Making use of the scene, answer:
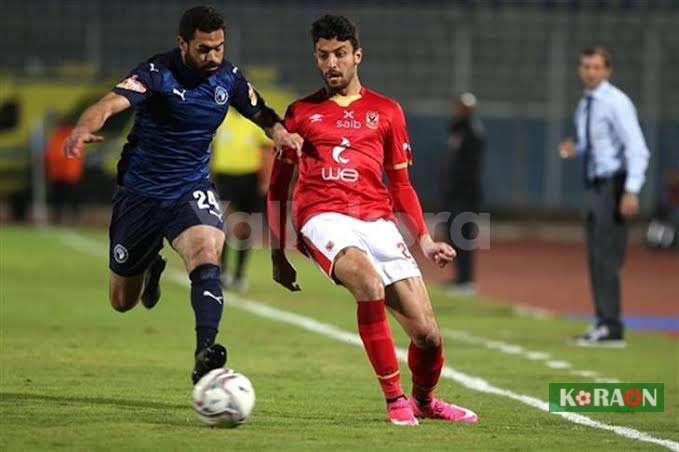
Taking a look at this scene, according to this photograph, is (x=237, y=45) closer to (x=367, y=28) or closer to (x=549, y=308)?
(x=367, y=28)

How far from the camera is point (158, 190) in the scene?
982 cm

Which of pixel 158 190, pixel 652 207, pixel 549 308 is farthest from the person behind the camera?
pixel 652 207

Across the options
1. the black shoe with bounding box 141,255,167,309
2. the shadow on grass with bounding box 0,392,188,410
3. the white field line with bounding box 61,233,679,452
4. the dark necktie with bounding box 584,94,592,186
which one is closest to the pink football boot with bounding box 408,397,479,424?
the white field line with bounding box 61,233,679,452

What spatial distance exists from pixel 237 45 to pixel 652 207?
8.87 metres

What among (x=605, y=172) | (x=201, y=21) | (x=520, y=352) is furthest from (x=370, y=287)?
(x=605, y=172)

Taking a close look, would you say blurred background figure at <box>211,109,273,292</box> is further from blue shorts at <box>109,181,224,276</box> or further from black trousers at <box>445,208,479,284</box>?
blue shorts at <box>109,181,224,276</box>

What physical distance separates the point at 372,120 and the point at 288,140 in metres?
0.51

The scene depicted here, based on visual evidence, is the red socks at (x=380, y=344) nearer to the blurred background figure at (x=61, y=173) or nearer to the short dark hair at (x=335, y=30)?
the short dark hair at (x=335, y=30)

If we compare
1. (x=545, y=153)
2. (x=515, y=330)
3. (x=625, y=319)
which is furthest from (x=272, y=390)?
(x=545, y=153)

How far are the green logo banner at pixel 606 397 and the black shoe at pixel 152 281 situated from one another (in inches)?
104

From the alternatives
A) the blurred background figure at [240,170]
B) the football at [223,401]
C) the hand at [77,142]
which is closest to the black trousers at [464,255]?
the blurred background figure at [240,170]

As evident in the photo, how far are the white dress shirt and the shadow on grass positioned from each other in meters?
6.01

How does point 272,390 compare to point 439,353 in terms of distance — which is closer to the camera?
point 439,353

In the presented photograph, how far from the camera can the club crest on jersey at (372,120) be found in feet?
29.9
